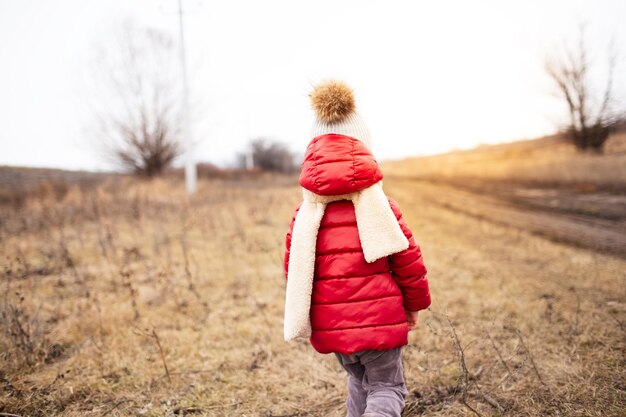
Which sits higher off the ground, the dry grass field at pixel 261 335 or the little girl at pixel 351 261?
Result: the little girl at pixel 351 261

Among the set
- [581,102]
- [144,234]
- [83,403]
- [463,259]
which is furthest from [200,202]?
[581,102]

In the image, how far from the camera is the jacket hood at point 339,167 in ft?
5.94

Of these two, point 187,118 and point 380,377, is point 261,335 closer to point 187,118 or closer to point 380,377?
point 380,377

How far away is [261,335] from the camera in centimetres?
363

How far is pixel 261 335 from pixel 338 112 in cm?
248

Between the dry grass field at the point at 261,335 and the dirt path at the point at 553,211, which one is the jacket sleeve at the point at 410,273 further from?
the dirt path at the point at 553,211

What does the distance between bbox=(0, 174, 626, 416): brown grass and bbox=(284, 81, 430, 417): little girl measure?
23.3 inches

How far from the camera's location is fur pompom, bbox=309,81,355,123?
191 cm

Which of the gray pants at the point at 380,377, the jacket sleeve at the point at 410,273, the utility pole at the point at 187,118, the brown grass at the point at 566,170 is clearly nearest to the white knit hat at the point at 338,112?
the jacket sleeve at the point at 410,273

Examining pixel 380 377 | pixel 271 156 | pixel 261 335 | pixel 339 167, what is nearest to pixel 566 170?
pixel 261 335

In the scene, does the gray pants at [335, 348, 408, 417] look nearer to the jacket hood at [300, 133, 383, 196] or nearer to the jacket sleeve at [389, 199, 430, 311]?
the jacket sleeve at [389, 199, 430, 311]

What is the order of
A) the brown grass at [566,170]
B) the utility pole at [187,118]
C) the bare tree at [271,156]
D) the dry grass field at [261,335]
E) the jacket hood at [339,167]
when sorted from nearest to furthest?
the jacket hood at [339,167] → the dry grass field at [261,335] → the brown grass at [566,170] → the utility pole at [187,118] → the bare tree at [271,156]

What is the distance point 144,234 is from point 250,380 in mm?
5538

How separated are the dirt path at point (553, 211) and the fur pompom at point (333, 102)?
532cm
